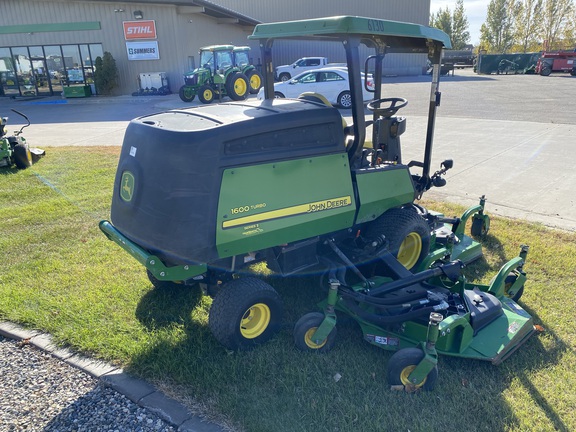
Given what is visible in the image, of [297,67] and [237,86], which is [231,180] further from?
[297,67]

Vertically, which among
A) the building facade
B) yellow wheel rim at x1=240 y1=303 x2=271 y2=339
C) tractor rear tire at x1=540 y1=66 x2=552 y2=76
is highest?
Result: the building facade

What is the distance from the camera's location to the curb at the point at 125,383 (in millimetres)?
2648

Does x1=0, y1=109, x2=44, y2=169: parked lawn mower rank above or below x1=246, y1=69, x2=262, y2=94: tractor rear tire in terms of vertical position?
below

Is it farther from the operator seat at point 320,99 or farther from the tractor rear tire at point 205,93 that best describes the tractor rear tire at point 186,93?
the operator seat at point 320,99

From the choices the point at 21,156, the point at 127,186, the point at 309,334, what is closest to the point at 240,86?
the point at 21,156

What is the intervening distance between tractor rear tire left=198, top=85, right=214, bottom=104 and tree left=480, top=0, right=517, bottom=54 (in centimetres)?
3899

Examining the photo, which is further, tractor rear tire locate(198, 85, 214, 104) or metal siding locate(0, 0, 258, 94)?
metal siding locate(0, 0, 258, 94)

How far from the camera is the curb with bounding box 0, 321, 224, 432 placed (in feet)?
8.69

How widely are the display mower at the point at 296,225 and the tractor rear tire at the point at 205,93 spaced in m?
14.6

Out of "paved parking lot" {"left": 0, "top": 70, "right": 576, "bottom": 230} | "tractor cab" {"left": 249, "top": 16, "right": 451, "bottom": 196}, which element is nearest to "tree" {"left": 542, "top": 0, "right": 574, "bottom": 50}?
"paved parking lot" {"left": 0, "top": 70, "right": 576, "bottom": 230}

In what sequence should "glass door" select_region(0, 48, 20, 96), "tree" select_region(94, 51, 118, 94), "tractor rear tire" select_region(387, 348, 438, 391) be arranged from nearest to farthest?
"tractor rear tire" select_region(387, 348, 438, 391), "tree" select_region(94, 51, 118, 94), "glass door" select_region(0, 48, 20, 96)

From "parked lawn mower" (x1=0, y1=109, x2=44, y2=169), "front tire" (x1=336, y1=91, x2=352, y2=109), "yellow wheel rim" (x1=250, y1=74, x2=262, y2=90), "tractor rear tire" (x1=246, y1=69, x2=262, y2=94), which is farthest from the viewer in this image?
"yellow wheel rim" (x1=250, y1=74, x2=262, y2=90)

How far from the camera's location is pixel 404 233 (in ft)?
12.1

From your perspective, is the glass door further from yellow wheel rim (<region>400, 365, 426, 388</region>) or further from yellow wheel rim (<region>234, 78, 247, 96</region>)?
yellow wheel rim (<region>400, 365, 426, 388</region>)
